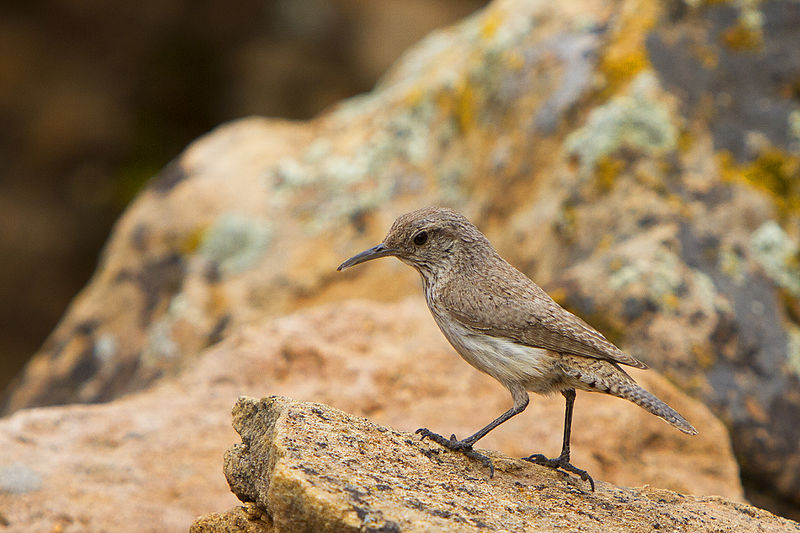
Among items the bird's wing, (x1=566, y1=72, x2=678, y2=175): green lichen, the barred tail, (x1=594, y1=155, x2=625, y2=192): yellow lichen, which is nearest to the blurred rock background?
(x1=566, y1=72, x2=678, y2=175): green lichen

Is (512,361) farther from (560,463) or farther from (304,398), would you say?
(304,398)

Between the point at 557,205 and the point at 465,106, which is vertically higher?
the point at 465,106

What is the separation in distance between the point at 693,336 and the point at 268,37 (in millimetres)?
9617

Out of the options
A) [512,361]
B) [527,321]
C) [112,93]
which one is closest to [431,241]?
[527,321]

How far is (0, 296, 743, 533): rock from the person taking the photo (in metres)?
4.53

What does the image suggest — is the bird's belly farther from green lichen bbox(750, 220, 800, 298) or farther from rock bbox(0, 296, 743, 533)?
green lichen bbox(750, 220, 800, 298)

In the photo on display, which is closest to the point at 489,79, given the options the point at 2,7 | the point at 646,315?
the point at 646,315

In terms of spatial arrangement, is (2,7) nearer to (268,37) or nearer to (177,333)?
(268,37)

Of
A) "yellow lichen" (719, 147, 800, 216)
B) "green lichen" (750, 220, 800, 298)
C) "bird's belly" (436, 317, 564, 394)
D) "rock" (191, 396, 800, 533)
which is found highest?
"yellow lichen" (719, 147, 800, 216)

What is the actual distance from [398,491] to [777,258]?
4.33 m

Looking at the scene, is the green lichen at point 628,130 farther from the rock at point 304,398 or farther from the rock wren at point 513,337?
the rock wren at point 513,337

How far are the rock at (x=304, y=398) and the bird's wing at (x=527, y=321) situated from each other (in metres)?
1.06

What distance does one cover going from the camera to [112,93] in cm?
1295

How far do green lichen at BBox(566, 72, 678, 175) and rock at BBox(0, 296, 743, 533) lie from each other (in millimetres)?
1732
